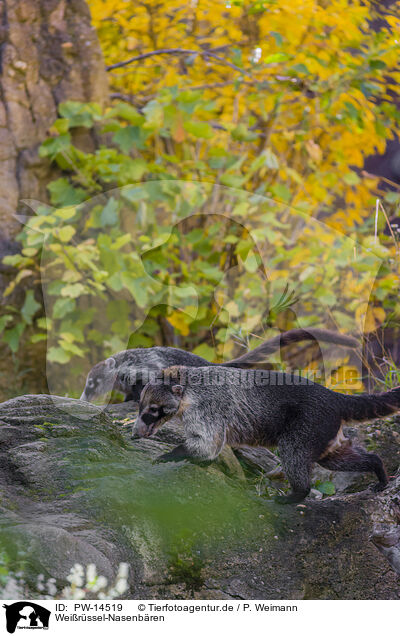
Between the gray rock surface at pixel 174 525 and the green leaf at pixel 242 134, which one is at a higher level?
the green leaf at pixel 242 134

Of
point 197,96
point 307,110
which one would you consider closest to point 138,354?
point 197,96

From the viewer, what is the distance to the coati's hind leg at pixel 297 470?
3.53m

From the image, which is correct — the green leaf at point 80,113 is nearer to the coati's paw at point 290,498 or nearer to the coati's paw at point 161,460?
the coati's paw at point 161,460

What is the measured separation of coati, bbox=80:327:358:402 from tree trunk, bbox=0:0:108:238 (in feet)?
8.39

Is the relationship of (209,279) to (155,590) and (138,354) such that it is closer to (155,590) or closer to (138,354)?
(138,354)

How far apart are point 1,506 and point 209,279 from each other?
3.06 m

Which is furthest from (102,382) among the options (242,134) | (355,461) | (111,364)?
(242,134)

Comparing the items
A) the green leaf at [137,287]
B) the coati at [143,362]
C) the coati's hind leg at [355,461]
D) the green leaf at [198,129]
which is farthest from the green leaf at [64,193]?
the coati's hind leg at [355,461]

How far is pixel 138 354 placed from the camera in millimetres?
4621
